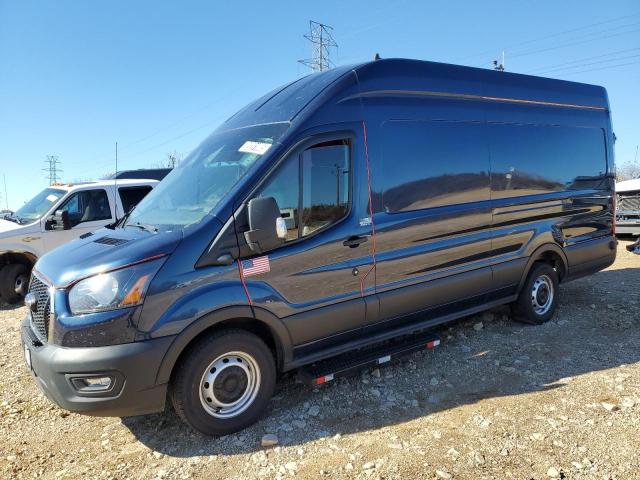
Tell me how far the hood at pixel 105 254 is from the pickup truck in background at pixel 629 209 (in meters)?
13.1

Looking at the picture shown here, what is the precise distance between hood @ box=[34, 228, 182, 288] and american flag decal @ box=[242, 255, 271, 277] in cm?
49

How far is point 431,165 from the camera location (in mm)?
4480

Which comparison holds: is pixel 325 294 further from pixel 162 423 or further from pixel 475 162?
pixel 475 162

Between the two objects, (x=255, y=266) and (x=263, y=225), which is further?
(x=255, y=266)

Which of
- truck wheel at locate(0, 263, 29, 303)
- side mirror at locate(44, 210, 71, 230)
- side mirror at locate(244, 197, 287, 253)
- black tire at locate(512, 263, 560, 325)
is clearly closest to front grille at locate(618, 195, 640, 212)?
black tire at locate(512, 263, 560, 325)

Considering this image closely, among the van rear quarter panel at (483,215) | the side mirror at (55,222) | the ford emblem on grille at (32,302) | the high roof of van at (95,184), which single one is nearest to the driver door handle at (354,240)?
the van rear quarter panel at (483,215)

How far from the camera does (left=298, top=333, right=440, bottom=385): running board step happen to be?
3.80 meters

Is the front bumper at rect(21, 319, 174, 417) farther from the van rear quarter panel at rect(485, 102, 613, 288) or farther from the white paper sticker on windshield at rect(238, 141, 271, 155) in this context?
the van rear quarter panel at rect(485, 102, 613, 288)

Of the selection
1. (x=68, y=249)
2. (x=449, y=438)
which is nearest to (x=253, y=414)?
(x=449, y=438)

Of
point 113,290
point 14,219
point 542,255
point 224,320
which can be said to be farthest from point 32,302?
point 14,219

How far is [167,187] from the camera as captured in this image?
421 centimetres

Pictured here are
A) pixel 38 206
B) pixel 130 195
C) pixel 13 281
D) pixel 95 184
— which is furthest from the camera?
pixel 130 195

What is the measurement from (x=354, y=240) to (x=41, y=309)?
236 centimetres

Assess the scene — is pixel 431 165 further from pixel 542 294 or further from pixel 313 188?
pixel 542 294
